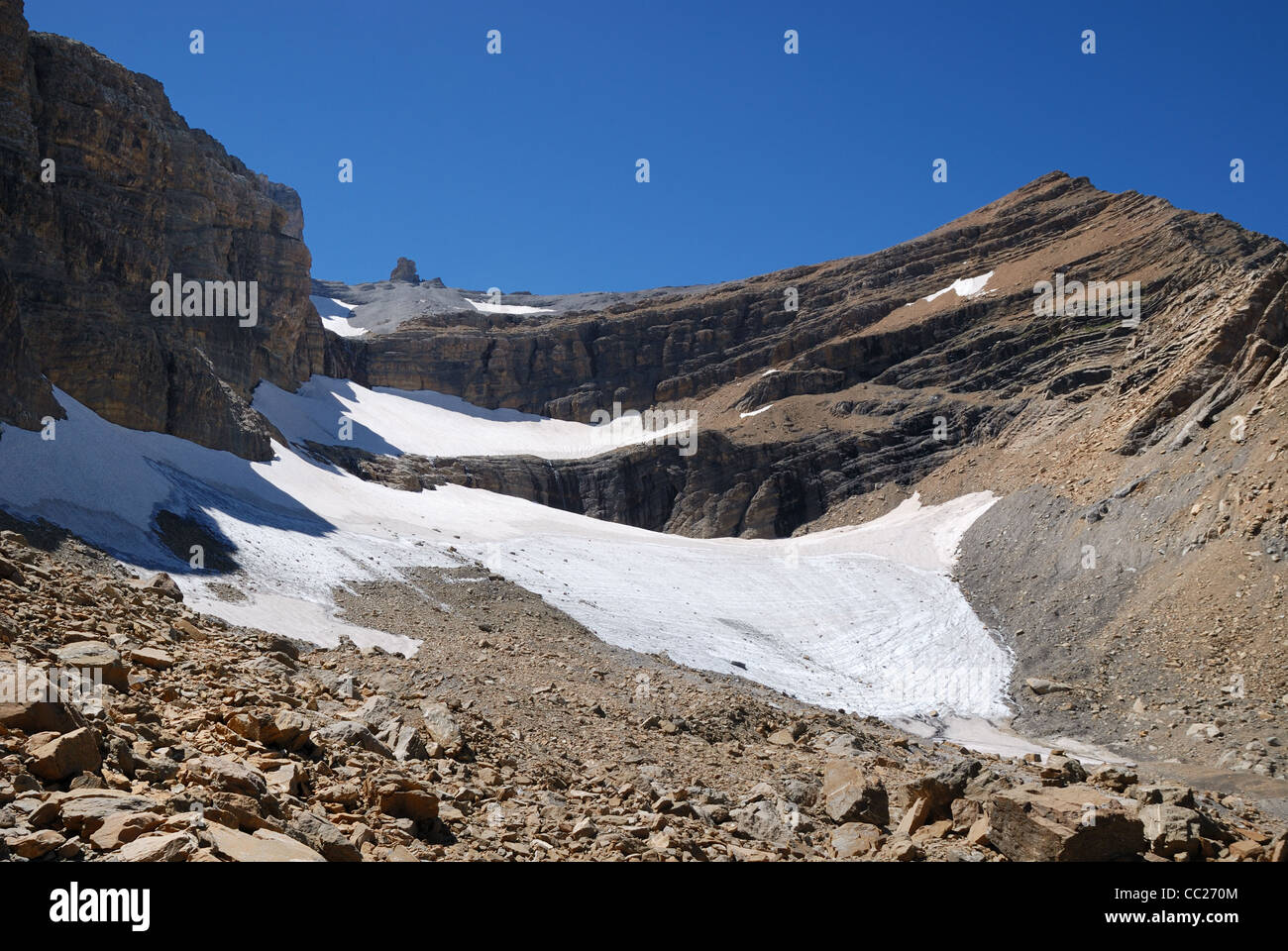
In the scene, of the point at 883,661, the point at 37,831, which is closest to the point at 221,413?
the point at 883,661

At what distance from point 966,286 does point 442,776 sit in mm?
63330

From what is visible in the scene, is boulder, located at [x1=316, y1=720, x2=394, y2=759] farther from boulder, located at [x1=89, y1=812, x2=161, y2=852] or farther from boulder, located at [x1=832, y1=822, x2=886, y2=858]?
boulder, located at [x1=832, y1=822, x2=886, y2=858]

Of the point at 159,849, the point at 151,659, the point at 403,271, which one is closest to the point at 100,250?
the point at 151,659

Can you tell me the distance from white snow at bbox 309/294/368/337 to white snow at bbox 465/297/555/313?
1613 cm

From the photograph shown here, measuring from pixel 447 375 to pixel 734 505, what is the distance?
118ft

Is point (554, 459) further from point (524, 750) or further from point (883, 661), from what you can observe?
point (524, 750)

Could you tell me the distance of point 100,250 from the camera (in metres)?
32.9

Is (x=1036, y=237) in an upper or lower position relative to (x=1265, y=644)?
upper

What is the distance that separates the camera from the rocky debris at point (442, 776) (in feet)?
19.4

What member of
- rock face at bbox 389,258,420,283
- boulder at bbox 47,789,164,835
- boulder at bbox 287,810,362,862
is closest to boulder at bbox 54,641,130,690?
boulder at bbox 47,789,164,835

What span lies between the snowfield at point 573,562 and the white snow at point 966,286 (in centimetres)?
2399

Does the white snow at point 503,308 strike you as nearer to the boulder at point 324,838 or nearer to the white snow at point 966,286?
the white snow at point 966,286

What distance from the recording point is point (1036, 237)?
64.1 metres

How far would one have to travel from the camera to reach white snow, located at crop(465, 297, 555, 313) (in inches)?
4486
